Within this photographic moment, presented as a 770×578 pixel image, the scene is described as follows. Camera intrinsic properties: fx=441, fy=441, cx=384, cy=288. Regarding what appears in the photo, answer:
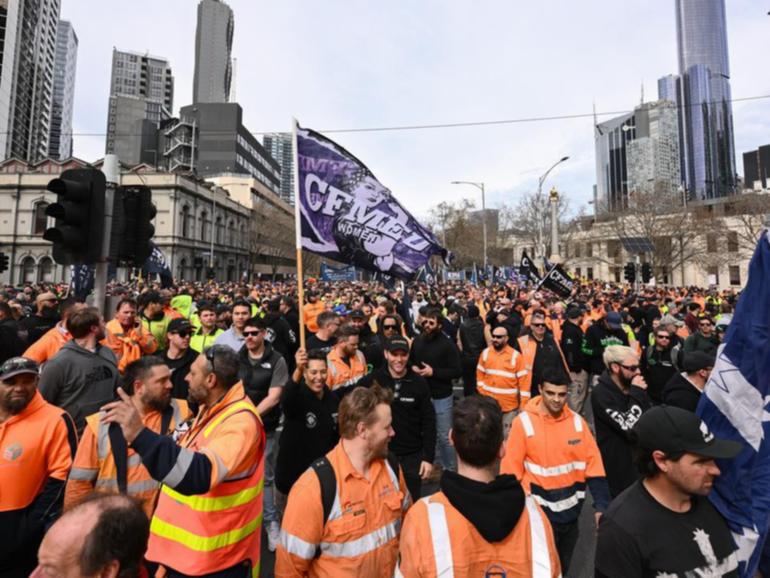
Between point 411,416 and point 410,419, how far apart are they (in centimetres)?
3

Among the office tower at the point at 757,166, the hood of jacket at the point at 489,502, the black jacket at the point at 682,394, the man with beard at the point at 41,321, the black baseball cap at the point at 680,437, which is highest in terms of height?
the office tower at the point at 757,166

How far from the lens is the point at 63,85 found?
15088 centimetres

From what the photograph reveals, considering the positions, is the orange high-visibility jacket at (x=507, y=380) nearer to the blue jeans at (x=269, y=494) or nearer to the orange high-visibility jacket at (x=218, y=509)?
the blue jeans at (x=269, y=494)

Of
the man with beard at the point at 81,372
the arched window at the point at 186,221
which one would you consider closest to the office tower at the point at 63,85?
the arched window at the point at 186,221

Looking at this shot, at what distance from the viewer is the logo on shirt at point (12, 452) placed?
2.57 meters

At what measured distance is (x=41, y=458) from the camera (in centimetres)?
267

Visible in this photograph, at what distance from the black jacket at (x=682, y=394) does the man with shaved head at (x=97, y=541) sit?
397 cm

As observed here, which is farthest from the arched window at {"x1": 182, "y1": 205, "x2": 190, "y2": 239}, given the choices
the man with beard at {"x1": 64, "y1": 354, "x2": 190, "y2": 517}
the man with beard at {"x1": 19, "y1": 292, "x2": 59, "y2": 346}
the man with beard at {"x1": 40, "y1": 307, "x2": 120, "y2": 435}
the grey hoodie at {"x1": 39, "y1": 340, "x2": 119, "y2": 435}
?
the man with beard at {"x1": 64, "y1": 354, "x2": 190, "y2": 517}

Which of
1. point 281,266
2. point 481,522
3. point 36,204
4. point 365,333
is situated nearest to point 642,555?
point 481,522

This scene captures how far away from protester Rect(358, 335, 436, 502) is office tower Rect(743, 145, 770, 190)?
6969cm

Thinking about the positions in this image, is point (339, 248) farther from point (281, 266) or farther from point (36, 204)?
point (281, 266)

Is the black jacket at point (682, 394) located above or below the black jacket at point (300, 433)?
above

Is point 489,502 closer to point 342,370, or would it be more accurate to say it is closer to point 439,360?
point 342,370

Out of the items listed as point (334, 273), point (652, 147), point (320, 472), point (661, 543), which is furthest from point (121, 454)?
point (652, 147)
